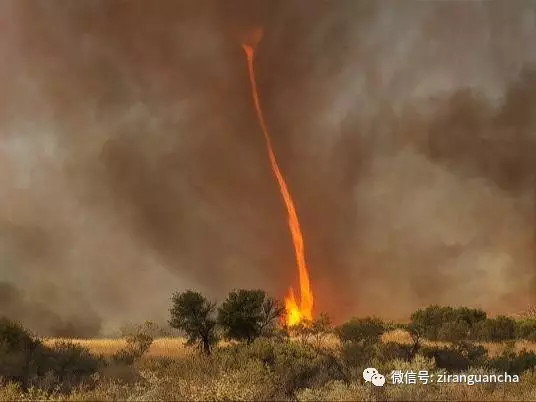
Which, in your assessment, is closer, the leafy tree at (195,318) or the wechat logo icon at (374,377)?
the wechat logo icon at (374,377)

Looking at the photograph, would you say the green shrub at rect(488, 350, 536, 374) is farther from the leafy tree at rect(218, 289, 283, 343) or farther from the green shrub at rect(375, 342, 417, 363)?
the leafy tree at rect(218, 289, 283, 343)

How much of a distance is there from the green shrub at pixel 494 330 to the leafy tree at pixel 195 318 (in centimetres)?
1720

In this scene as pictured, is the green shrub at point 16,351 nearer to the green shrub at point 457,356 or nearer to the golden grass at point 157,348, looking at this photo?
the golden grass at point 157,348

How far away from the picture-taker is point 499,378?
20.0 meters

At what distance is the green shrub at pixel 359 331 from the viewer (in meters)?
32.6

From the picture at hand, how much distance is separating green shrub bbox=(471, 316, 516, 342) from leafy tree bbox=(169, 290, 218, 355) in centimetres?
1720

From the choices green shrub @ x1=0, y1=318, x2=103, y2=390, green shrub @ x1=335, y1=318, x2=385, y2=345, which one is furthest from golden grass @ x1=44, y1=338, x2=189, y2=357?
green shrub @ x1=335, y1=318, x2=385, y2=345

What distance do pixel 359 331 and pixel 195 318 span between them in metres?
9.90

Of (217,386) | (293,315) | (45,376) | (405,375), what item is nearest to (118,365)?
(45,376)

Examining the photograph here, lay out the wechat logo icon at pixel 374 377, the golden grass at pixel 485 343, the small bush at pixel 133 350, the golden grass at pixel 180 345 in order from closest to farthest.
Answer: the wechat logo icon at pixel 374 377 → the small bush at pixel 133 350 → the golden grass at pixel 180 345 → the golden grass at pixel 485 343

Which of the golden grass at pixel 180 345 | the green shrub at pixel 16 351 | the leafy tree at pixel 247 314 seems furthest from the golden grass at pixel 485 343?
the green shrub at pixel 16 351

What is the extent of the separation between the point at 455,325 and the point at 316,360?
52.9ft

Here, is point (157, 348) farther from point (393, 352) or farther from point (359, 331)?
point (393, 352)

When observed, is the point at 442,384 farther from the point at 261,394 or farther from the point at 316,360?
the point at 316,360
